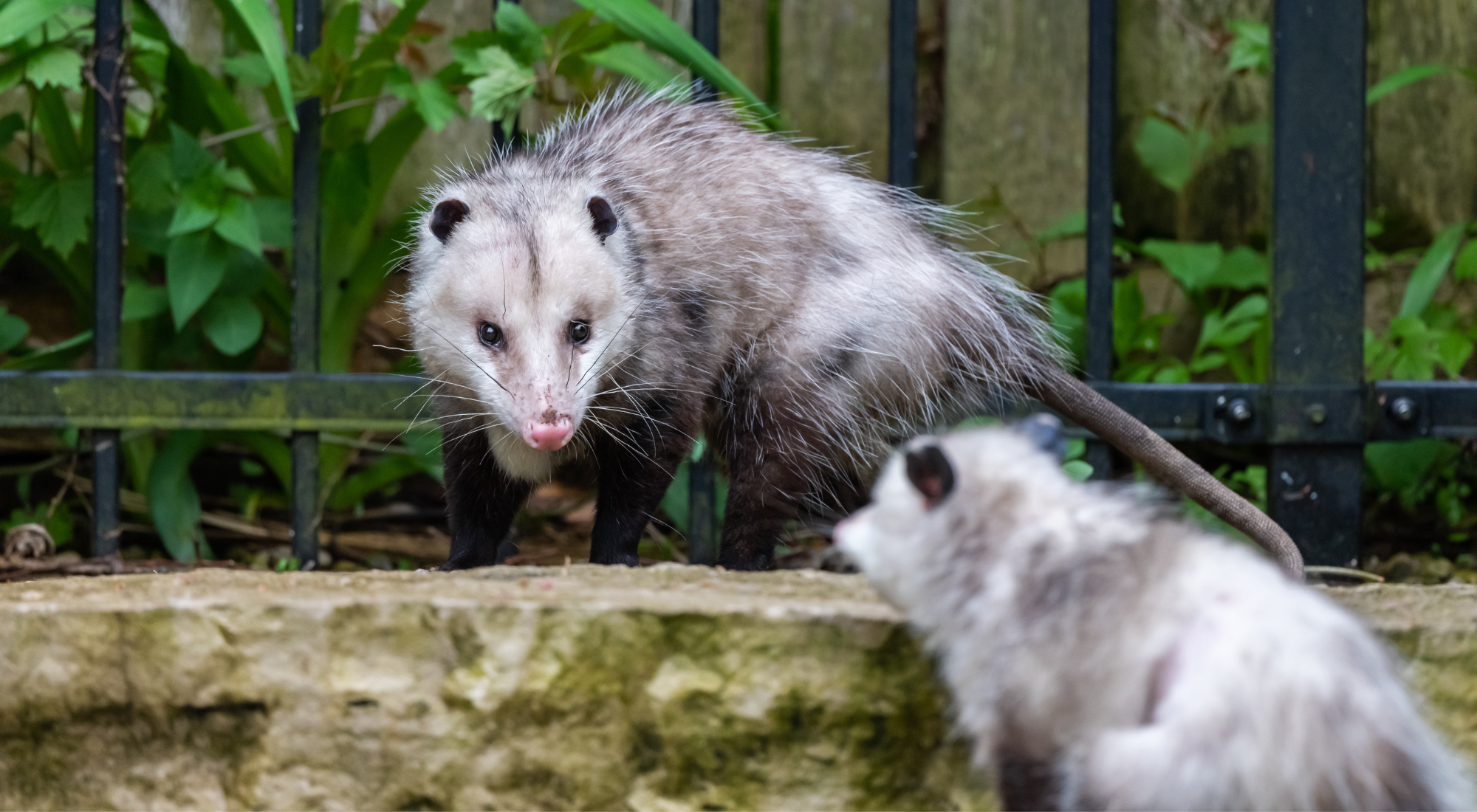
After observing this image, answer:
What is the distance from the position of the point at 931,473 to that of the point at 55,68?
213cm

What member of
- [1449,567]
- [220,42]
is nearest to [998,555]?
[1449,567]

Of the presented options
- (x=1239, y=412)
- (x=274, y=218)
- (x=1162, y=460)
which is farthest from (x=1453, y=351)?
(x=274, y=218)

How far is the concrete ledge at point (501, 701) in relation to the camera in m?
1.57

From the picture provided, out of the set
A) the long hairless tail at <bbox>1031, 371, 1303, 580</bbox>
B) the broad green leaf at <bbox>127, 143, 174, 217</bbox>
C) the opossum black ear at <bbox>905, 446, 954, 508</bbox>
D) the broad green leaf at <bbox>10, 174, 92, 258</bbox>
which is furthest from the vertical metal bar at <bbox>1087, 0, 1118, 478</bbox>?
the broad green leaf at <bbox>10, 174, 92, 258</bbox>

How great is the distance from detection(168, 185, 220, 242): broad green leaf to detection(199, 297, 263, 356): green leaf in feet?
0.71

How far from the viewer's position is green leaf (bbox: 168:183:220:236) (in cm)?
269

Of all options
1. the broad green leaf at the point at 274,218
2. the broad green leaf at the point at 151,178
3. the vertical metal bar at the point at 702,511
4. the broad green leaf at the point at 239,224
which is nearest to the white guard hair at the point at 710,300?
the vertical metal bar at the point at 702,511

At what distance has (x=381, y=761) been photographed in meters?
1.58

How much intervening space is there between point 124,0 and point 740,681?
2056 mm

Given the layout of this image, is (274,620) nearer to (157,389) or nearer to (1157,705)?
(1157,705)

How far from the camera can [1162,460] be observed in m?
2.34

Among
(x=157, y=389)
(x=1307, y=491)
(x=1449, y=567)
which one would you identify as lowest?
(x=1449, y=567)

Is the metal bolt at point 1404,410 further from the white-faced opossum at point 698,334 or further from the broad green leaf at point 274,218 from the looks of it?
the broad green leaf at point 274,218

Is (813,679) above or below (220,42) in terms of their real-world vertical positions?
below
